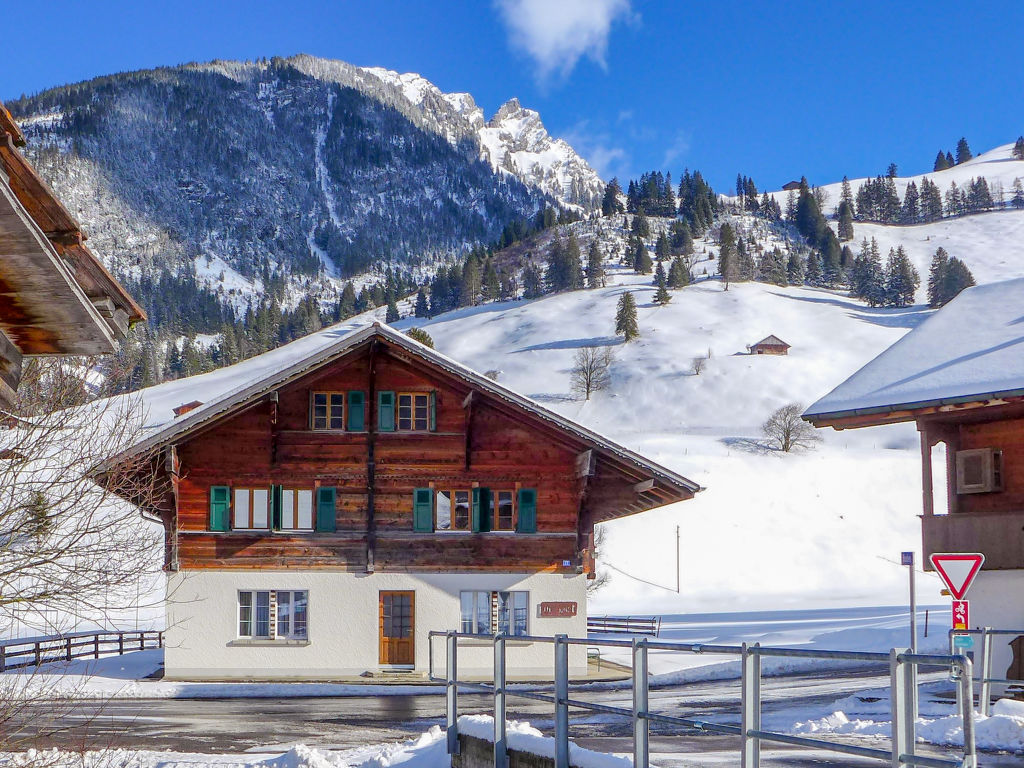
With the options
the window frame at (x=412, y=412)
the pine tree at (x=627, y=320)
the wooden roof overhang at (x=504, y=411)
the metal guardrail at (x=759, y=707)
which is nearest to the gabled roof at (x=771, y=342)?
the pine tree at (x=627, y=320)

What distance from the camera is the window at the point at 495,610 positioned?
3048cm

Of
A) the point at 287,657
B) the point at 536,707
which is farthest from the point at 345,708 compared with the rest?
the point at 287,657

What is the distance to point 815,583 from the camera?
68562 millimetres

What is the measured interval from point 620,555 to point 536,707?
176 ft

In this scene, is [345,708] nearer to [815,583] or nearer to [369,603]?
[369,603]

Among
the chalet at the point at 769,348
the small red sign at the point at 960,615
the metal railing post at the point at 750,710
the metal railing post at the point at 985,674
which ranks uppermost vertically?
the chalet at the point at 769,348

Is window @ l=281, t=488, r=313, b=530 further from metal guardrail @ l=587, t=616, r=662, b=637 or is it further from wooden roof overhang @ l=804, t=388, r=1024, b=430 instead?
wooden roof overhang @ l=804, t=388, r=1024, b=430

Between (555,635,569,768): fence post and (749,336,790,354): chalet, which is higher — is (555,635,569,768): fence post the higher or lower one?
the lower one

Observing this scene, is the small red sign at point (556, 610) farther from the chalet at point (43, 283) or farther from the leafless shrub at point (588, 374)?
the leafless shrub at point (588, 374)

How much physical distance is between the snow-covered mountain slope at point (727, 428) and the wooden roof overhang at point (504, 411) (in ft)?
99.6

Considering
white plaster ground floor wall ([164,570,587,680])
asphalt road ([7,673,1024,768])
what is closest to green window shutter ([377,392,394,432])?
white plaster ground floor wall ([164,570,587,680])

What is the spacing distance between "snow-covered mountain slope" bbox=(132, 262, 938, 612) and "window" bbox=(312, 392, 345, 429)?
3384 centimetres

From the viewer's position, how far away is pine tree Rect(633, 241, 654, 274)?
19000 cm

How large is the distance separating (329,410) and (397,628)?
6087mm
